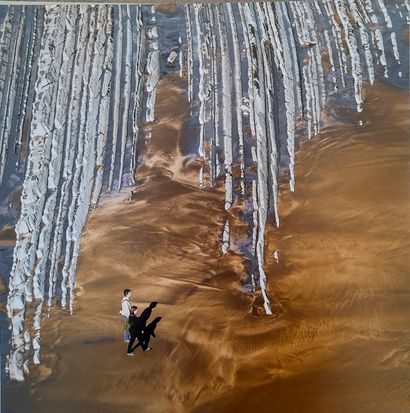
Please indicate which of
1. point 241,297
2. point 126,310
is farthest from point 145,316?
point 241,297

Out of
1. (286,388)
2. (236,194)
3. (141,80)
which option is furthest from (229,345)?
(141,80)

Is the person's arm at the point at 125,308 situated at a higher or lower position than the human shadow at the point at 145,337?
higher

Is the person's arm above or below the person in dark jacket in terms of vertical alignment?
above

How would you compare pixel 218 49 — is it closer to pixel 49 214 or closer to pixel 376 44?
pixel 376 44

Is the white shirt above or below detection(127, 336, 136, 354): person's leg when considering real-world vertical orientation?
above

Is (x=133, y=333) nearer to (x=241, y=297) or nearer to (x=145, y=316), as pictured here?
(x=145, y=316)

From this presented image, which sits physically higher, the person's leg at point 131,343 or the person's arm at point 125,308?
the person's arm at point 125,308
